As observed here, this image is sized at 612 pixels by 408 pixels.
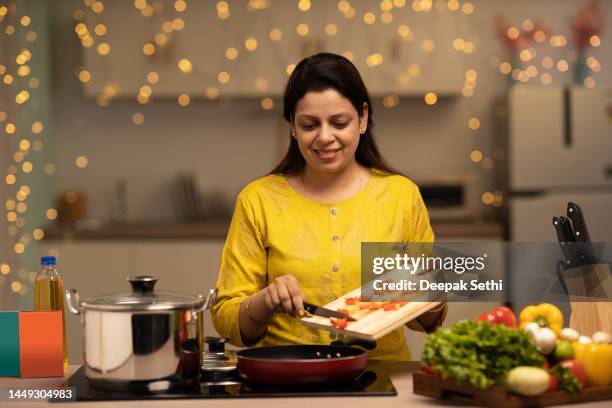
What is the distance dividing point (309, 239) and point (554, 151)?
2686mm

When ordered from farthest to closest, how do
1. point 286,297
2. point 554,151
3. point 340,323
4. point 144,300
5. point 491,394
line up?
point 554,151
point 286,297
point 340,323
point 144,300
point 491,394

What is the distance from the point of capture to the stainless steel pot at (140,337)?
5.17 feet

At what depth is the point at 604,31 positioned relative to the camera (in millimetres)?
4988

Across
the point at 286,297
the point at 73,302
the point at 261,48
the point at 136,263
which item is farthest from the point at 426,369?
the point at 261,48

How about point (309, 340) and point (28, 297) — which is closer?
point (309, 340)

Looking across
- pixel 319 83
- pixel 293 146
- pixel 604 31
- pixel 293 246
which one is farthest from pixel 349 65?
pixel 604 31

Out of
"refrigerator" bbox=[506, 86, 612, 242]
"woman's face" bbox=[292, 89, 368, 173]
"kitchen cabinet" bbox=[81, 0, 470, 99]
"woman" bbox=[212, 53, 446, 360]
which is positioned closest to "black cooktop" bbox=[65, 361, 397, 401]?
"woman" bbox=[212, 53, 446, 360]

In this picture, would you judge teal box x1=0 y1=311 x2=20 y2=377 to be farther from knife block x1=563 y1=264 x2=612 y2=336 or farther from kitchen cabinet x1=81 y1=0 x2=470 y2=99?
kitchen cabinet x1=81 y1=0 x2=470 y2=99

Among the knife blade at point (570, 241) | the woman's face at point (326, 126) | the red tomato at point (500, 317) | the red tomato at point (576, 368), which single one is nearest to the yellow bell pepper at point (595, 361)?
the red tomato at point (576, 368)

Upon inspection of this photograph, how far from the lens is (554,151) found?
4.61 m

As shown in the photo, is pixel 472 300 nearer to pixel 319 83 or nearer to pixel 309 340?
pixel 309 340

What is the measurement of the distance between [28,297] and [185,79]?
137 centimetres

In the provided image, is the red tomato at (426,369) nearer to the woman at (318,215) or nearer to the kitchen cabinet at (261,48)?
the woman at (318,215)

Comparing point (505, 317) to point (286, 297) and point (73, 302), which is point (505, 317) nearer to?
point (286, 297)
